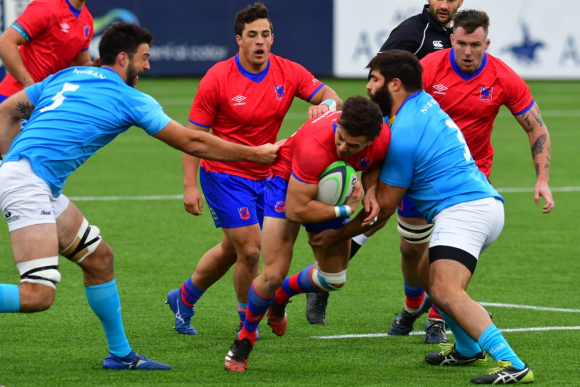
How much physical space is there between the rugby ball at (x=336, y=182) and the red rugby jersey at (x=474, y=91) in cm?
151

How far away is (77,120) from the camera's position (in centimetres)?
570

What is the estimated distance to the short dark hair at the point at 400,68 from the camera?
20.4 ft

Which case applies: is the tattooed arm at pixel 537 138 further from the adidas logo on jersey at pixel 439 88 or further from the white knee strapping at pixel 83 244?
the white knee strapping at pixel 83 244

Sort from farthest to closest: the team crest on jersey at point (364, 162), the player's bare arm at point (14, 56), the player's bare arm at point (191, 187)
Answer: the player's bare arm at point (14, 56) < the player's bare arm at point (191, 187) < the team crest on jersey at point (364, 162)

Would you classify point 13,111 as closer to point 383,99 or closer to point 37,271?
point 37,271

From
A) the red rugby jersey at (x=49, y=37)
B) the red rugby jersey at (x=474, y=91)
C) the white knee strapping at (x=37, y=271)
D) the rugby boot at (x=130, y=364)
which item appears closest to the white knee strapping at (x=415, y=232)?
the red rugby jersey at (x=474, y=91)

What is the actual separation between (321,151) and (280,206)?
2.02 feet

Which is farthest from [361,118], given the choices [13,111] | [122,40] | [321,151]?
[13,111]

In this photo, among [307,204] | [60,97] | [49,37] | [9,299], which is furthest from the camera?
[49,37]

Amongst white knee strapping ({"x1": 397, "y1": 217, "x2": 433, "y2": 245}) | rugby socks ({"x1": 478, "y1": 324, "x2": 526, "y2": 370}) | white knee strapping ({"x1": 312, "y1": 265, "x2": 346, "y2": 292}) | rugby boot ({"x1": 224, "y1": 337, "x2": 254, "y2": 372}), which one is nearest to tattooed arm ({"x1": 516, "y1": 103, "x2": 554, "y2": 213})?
white knee strapping ({"x1": 397, "y1": 217, "x2": 433, "y2": 245})

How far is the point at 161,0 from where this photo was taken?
97.8ft

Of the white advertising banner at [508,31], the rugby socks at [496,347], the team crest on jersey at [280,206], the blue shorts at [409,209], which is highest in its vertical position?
the team crest on jersey at [280,206]

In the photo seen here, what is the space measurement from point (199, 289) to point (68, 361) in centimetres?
146

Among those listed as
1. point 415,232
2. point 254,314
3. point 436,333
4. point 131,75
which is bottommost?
point 436,333
